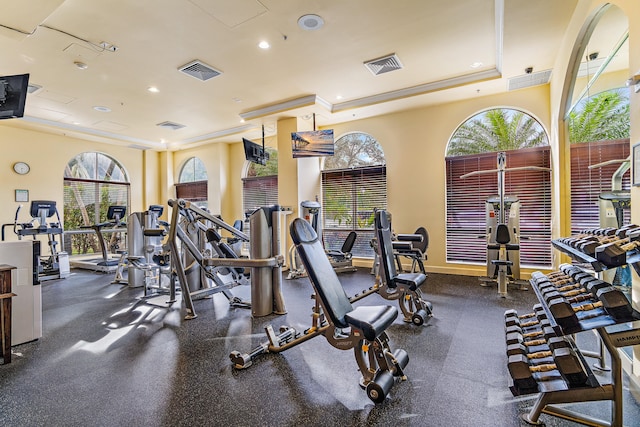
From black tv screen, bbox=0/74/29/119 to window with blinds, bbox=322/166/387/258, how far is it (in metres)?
5.13

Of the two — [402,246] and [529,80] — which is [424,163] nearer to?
[529,80]

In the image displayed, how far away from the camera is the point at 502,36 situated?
3.77 m

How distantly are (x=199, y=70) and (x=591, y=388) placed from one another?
535 cm

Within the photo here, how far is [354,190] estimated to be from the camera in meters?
6.83

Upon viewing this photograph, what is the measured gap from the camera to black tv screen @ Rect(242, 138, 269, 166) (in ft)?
20.1

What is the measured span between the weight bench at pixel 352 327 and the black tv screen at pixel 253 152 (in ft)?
13.6

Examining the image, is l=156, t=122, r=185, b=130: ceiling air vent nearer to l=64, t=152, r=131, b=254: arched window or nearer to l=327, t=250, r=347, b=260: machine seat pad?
l=64, t=152, r=131, b=254: arched window

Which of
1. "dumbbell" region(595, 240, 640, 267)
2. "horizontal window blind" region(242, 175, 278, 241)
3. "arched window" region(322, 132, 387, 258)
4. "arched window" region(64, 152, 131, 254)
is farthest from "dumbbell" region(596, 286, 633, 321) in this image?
"arched window" region(64, 152, 131, 254)

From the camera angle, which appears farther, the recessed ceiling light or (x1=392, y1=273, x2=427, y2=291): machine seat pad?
the recessed ceiling light

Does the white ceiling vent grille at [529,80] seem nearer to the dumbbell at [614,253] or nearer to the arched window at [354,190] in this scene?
the arched window at [354,190]

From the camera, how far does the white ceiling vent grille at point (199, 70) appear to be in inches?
174

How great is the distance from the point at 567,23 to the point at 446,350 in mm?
3905

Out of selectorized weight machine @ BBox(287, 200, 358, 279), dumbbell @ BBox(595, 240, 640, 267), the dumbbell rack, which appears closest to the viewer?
dumbbell @ BBox(595, 240, 640, 267)

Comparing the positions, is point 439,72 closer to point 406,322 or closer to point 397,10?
point 397,10
